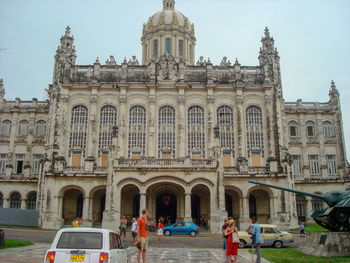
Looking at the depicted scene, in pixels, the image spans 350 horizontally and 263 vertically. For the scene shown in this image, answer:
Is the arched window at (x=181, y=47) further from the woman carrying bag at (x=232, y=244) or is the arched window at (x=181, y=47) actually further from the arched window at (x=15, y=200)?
the woman carrying bag at (x=232, y=244)

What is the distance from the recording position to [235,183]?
35.7 m

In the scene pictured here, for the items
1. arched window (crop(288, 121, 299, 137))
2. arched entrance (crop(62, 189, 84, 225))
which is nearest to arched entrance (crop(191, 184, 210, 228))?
arched entrance (crop(62, 189, 84, 225))

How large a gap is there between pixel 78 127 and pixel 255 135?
19.7 m

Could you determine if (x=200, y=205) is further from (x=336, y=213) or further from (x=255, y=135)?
(x=336, y=213)

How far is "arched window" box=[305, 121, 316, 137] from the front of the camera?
4604 centimetres

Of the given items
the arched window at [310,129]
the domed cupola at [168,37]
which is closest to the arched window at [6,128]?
the domed cupola at [168,37]

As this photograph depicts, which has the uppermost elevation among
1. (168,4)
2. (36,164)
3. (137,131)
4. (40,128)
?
(168,4)

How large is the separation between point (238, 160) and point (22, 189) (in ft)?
87.1

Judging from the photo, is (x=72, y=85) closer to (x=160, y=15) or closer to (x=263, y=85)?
(x=160, y=15)

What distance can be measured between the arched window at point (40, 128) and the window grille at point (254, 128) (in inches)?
1025

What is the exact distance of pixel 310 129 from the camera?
152ft

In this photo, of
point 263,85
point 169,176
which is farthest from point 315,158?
point 169,176

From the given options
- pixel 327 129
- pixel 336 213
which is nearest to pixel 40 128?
pixel 327 129

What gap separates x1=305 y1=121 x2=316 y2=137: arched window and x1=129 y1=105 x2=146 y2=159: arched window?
21640 millimetres
